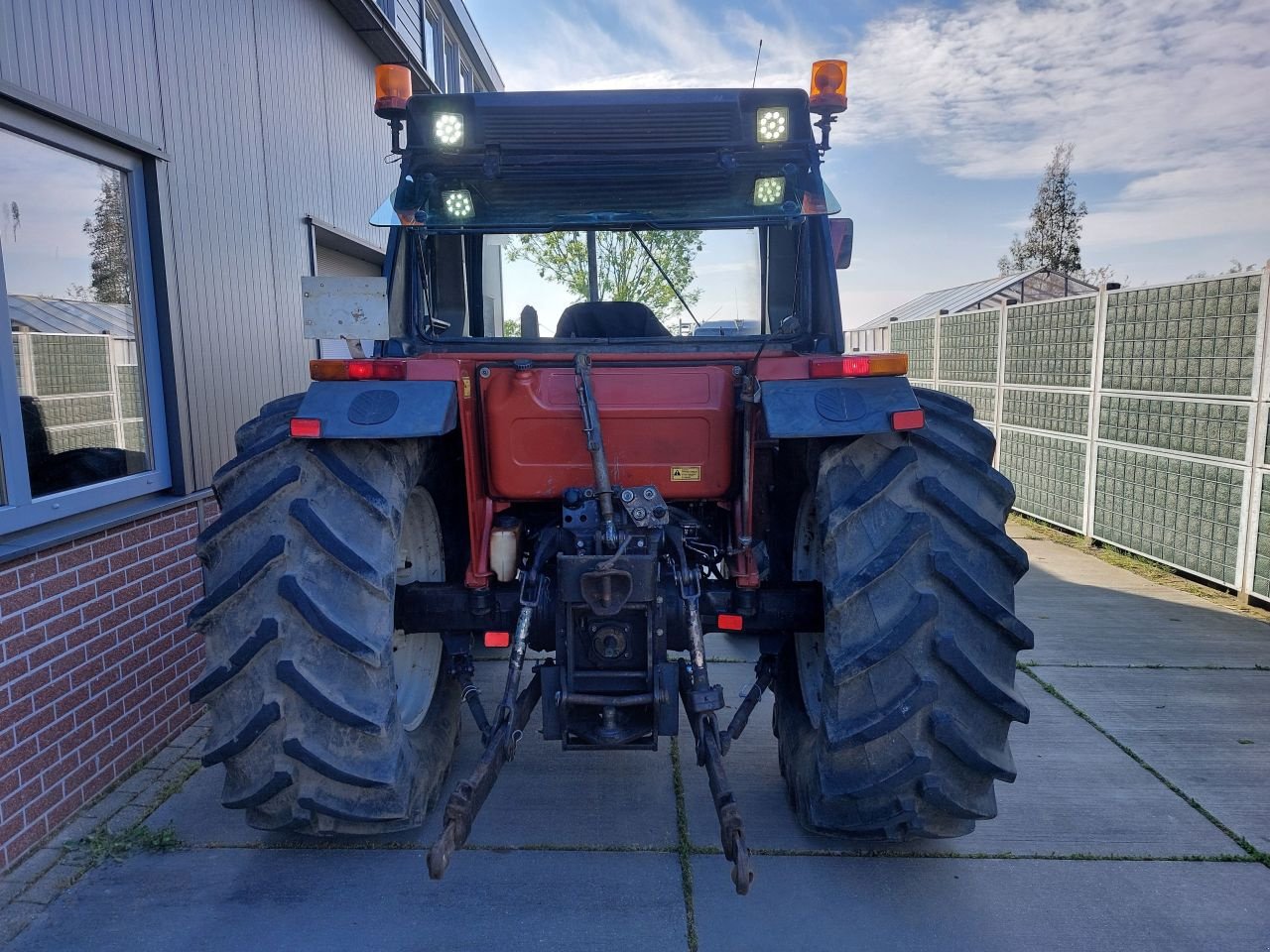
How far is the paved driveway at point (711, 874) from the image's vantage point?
2598 mm

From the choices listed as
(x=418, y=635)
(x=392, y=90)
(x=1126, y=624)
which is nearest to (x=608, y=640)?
(x=418, y=635)

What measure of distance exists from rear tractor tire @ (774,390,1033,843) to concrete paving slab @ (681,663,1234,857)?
42 centimetres

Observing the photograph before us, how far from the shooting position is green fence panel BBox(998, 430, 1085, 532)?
823 centimetres

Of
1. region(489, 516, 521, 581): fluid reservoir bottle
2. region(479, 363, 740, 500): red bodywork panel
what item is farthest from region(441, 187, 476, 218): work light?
region(489, 516, 521, 581): fluid reservoir bottle

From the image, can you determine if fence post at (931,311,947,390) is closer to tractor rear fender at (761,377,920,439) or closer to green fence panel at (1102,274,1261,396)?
green fence panel at (1102,274,1261,396)

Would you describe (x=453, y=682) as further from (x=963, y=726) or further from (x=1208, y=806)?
(x=1208, y=806)

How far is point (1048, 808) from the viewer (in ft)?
11.0

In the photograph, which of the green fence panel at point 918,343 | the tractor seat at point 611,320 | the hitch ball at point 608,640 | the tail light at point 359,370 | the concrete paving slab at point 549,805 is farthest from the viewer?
the green fence panel at point 918,343

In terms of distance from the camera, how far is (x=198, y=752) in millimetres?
3801

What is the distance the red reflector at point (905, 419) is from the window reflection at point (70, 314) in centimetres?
303

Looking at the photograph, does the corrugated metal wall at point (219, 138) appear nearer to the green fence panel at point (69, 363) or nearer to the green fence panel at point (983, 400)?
the green fence panel at point (69, 363)

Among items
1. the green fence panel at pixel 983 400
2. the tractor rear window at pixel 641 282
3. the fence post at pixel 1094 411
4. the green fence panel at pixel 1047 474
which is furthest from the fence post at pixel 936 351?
the tractor rear window at pixel 641 282

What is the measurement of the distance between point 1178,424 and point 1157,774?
3960mm

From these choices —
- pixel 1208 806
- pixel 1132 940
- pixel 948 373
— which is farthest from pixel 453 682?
pixel 948 373
